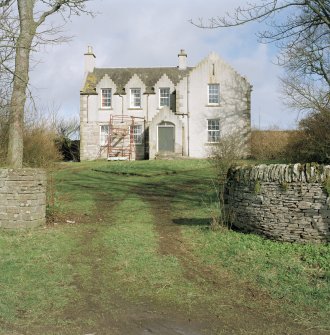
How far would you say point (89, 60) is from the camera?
1564 inches

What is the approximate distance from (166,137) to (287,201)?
27.4m

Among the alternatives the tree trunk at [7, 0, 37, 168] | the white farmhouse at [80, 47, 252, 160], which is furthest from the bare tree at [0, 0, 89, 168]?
the white farmhouse at [80, 47, 252, 160]

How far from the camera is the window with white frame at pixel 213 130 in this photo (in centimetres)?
3659

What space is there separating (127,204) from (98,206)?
1006mm

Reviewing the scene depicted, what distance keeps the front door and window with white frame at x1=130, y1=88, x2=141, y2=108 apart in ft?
12.2

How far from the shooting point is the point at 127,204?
15398 mm

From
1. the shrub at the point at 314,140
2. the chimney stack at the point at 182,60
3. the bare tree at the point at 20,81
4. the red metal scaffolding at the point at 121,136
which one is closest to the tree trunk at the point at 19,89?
the bare tree at the point at 20,81

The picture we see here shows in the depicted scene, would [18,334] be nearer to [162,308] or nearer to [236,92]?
[162,308]

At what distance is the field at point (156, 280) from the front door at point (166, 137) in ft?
76.4

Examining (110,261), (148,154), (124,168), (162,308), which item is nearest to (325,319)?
(162,308)

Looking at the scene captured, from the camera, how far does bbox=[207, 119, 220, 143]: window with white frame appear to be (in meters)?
36.6

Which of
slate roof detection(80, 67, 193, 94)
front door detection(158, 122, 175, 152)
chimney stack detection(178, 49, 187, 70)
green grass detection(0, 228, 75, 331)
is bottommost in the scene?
green grass detection(0, 228, 75, 331)

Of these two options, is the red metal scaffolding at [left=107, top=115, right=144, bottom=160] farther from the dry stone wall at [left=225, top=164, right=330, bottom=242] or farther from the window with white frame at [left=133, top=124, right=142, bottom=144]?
the dry stone wall at [left=225, top=164, right=330, bottom=242]

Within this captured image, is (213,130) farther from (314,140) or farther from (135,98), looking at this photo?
(314,140)
